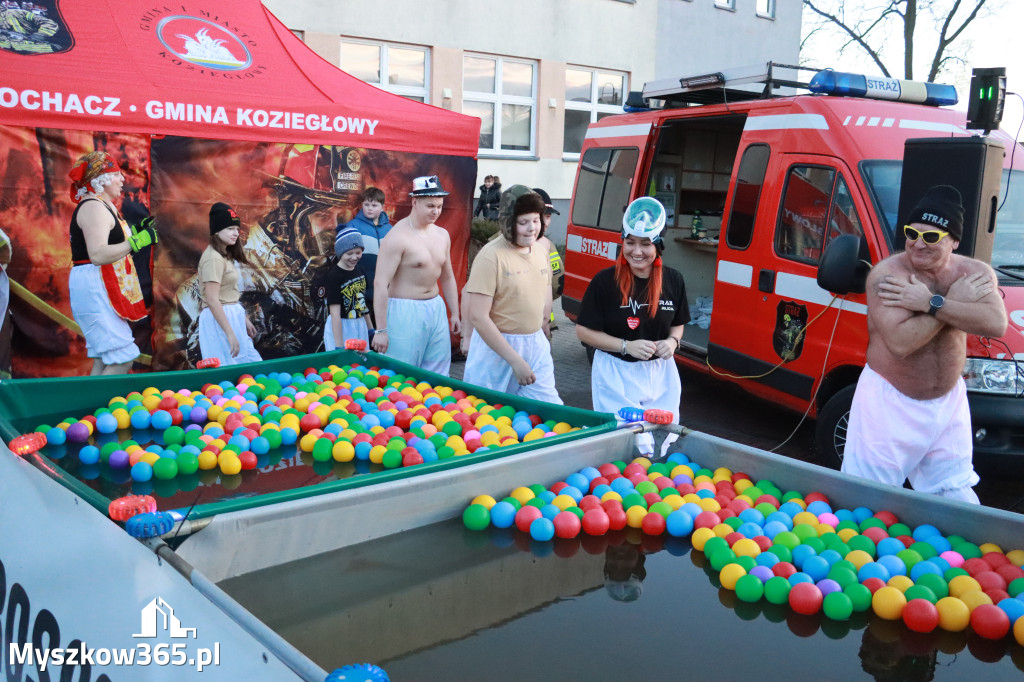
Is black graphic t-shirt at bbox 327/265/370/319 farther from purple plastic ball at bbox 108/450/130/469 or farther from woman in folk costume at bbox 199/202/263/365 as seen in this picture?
purple plastic ball at bbox 108/450/130/469

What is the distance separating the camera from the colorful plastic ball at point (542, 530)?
2.63 metres

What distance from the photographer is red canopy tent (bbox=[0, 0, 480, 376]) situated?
642cm

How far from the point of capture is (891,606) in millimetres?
2201

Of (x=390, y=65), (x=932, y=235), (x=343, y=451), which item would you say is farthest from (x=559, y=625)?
(x=390, y=65)

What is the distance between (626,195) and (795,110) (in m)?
2.21

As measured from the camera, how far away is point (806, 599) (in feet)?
7.34

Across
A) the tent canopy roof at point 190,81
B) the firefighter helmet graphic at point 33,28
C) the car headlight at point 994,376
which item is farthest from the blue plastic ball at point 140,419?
the car headlight at point 994,376

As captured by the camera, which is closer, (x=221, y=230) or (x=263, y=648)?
(x=263, y=648)

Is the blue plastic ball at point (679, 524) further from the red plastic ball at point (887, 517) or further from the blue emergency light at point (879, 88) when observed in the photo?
the blue emergency light at point (879, 88)

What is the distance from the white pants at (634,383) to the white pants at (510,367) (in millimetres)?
562

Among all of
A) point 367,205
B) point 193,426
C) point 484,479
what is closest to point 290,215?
point 367,205

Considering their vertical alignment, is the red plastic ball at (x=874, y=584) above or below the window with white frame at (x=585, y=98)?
below

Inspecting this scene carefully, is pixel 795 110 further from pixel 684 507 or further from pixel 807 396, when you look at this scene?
pixel 684 507

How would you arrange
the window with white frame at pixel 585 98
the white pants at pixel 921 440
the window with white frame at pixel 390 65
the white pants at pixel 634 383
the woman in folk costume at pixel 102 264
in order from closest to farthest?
the white pants at pixel 921 440 → the white pants at pixel 634 383 → the woman in folk costume at pixel 102 264 → the window with white frame at pixel 390 65 → the window with white frame at pixel 585 98
